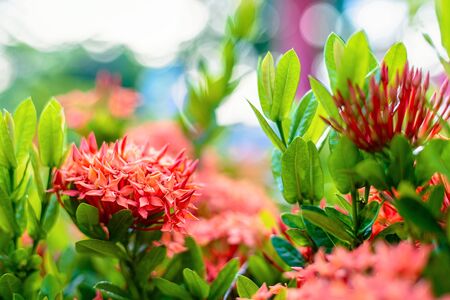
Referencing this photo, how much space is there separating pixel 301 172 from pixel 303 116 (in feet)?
0.20

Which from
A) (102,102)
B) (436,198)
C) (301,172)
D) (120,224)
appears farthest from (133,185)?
(102,102)

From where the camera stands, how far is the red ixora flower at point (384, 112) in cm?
43

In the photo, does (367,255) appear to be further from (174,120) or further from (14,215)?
(174,120)

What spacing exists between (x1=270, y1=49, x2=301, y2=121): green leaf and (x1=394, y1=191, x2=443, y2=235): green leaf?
0.17 meters

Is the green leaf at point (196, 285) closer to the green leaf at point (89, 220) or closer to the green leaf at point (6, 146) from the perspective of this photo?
the green leaf at point (89, 220)

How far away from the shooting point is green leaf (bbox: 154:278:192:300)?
1.77 ft

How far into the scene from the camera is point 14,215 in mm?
559

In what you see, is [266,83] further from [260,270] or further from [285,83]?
[260,270]

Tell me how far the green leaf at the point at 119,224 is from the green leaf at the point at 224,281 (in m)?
0.11

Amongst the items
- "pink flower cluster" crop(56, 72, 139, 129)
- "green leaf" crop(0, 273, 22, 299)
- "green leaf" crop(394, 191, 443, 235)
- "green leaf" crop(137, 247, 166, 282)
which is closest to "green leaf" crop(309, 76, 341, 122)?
"green leaf" crop(394, 191, 443, 235)

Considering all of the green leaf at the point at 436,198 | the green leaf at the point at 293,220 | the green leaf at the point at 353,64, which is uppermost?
the green leaf at the point at 353,64

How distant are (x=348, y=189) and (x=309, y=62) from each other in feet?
8.14

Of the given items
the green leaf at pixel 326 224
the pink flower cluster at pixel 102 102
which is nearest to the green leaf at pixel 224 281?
the green leaf at pixel 326 224

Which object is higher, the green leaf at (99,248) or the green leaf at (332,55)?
the green leaf at (332,55)
